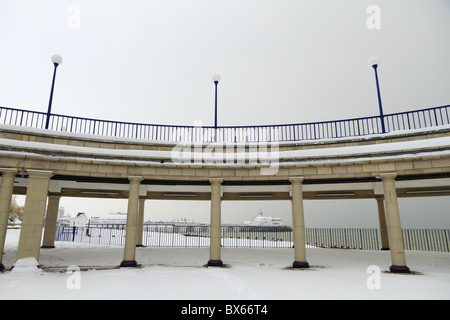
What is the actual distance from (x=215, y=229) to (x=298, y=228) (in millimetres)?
4017

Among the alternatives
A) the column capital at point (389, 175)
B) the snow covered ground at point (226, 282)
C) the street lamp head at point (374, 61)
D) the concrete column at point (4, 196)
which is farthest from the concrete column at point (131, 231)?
the street lamp head at point (374, 61)

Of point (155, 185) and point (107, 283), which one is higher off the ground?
point (155, 185)

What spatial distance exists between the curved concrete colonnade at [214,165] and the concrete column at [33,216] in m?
0.04

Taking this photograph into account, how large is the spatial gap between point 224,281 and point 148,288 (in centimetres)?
262

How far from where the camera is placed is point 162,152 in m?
13.2

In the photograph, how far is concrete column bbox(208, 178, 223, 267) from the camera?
13.0 m

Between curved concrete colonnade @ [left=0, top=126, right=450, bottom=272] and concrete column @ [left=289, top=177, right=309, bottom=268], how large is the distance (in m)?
0.04

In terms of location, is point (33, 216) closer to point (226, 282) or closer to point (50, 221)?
point (226, 282)

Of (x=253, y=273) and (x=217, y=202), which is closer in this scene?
(x=253, y=273)

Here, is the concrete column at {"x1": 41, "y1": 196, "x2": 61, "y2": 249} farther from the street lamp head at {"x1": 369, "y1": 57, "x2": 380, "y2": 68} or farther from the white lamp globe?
the street lamp head at {"x1": 369, "y1": 57, "x2": 380, "y2": 68}

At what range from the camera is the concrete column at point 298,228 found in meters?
12.7

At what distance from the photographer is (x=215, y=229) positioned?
13.2 m
